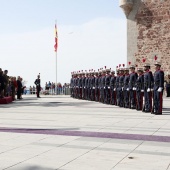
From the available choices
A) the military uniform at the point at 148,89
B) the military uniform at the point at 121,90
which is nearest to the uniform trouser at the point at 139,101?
the military uniform at the point at 148,89

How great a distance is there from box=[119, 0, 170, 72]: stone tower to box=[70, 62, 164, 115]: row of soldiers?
5.52 metres

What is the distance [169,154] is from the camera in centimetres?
500

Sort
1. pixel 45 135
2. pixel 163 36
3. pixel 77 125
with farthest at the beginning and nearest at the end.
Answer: pixel 163 36
pixel 77 125
pixel 45 135

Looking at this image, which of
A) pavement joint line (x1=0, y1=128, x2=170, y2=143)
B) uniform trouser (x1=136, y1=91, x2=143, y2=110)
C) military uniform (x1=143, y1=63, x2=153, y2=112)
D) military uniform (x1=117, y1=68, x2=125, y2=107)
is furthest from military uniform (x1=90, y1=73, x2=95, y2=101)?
pavement joint line (x1=0, y1=128, x2=170, y2=143)

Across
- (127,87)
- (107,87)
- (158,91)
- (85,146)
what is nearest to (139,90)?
(127,87)

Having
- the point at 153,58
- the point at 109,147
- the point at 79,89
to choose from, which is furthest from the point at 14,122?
the point at 153,58

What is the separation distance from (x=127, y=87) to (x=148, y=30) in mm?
11358

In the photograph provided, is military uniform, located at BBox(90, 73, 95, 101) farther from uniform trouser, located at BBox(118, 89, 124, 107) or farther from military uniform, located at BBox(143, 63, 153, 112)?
military uniform, located at BBox(143, 63, 153, 112)

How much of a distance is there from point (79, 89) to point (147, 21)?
730 centimetres

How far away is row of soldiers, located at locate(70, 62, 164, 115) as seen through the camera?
36.9ft

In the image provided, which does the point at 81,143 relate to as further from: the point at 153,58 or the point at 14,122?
the point at 153,58

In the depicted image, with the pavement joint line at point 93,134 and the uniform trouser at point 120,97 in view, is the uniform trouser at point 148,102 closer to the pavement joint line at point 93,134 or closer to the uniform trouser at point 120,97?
the uniform trouser at point 120,97

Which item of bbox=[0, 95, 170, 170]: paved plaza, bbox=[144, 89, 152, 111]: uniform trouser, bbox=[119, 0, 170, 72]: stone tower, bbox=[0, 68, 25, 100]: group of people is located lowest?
bbox=[0, 95, 170, 170]: paved plaza

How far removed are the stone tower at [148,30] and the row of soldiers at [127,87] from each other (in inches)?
217
